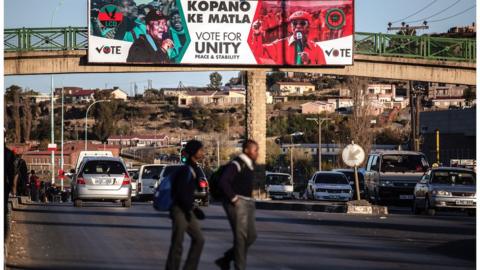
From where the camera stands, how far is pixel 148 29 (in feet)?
185

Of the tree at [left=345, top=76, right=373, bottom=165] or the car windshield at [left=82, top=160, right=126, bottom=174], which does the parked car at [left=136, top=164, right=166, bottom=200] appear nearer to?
the car windshield at [left=82, top=160, right=126, bottom=174]

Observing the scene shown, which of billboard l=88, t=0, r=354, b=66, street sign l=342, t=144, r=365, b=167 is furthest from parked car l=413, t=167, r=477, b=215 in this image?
billboard l=88, t=0, r=354, b=66

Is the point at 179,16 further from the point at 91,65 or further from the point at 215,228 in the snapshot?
the point at 215,228

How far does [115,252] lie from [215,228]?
7220mm

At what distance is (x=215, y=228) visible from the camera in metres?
27.6

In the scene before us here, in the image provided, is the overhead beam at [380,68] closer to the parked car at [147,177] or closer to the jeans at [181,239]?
the parked car at [147,177]

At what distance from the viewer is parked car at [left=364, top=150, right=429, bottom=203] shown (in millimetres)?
44688

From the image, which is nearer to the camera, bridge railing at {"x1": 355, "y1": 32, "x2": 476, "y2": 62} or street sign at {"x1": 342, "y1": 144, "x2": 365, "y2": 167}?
street sign at {"x1": 342, "y1": 144, "x2": 365, "y2": 167}

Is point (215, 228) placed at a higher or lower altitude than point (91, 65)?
lower

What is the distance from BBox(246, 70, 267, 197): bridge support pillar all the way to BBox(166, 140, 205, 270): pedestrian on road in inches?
1735

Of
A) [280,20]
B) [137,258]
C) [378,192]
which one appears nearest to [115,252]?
[137,258]

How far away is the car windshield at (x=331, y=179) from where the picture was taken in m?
53.7

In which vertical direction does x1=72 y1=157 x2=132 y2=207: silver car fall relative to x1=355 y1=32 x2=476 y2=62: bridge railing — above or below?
below

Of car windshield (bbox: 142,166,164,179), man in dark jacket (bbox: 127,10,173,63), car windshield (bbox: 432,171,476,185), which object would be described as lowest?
car windshield (bbox: 142,166,164,179)
